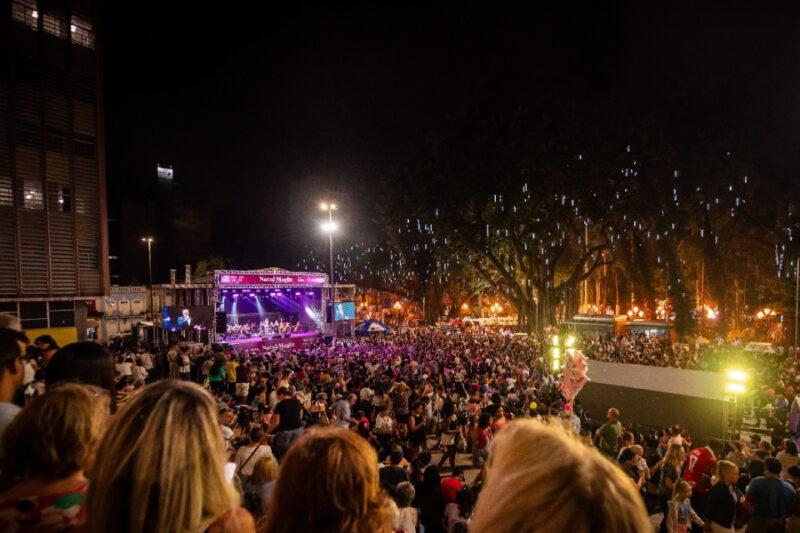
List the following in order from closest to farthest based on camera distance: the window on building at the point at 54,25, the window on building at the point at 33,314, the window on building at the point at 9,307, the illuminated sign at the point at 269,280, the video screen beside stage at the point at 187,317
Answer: the window on building at the point at 9,307 → the window on building at the point at 33,314 → the window on building at the point at 54,25 → the video screen beside stage at the point at 187,317 → the illuminated sign at the point at 269,280

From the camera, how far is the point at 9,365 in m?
2.86

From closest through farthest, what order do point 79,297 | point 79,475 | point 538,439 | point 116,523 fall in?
point 538,439 < point 116,523 < point 79,475 < point 79,297

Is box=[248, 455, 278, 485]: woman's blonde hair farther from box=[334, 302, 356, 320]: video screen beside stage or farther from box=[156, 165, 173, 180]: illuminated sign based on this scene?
box=[156, 165, 173, 180]: illuminated sign

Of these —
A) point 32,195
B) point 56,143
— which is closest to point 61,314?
point 32,195

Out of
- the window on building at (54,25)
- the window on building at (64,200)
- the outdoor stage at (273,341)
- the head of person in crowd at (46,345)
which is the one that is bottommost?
the outdoor stage at (273,341)

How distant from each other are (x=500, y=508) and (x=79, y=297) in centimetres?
2275

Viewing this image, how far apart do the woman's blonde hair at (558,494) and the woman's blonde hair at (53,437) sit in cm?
172

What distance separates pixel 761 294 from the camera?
116ft

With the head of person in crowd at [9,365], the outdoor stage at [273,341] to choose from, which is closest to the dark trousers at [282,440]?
the head of person in crowd at [9,365]

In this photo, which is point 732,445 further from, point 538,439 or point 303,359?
point 303,359

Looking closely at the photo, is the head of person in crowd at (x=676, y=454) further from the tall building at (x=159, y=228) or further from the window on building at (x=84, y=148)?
the tall building at (x=159, y=228)

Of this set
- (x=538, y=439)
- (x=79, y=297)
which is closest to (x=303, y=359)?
(x=79, y=297)

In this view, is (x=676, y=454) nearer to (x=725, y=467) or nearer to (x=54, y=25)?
(x=725, y=467)

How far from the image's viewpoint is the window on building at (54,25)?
1844 centimetres
